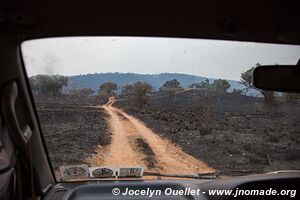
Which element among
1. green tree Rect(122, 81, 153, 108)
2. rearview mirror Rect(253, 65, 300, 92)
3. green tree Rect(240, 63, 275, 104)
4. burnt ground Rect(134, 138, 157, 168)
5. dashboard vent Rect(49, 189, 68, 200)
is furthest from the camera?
dashboard vent Rect(49, 189, 68, 200)

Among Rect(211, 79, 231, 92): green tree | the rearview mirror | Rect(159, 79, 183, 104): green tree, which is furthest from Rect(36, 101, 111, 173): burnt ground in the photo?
the rearview mirror

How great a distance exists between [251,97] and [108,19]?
1.06 meters

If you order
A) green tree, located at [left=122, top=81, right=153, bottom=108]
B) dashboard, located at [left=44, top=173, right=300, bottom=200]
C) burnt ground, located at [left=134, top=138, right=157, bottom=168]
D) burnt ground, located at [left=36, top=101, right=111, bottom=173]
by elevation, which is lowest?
dashboard, located at [left=44, top=173, right=300, bottom=200]

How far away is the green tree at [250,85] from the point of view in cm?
346

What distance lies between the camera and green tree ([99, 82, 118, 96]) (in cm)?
359

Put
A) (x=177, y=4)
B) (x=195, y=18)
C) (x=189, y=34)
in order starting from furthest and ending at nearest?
(x=189, y=34), (x=195, y=18), (x=177, y=4)

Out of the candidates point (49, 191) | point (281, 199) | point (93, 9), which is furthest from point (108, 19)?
point (281, 199)

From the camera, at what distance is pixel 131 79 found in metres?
3.56

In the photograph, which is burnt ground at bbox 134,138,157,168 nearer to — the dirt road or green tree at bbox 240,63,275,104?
the dirt road

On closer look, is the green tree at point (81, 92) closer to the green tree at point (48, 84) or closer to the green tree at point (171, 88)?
the green tree at point (48, 84)

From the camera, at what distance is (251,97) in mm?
3557

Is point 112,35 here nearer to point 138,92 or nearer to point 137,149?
point 138,92

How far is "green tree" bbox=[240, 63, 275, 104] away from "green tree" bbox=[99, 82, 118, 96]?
2.75 ft

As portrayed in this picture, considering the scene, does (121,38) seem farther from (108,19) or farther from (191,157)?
(191,157)
